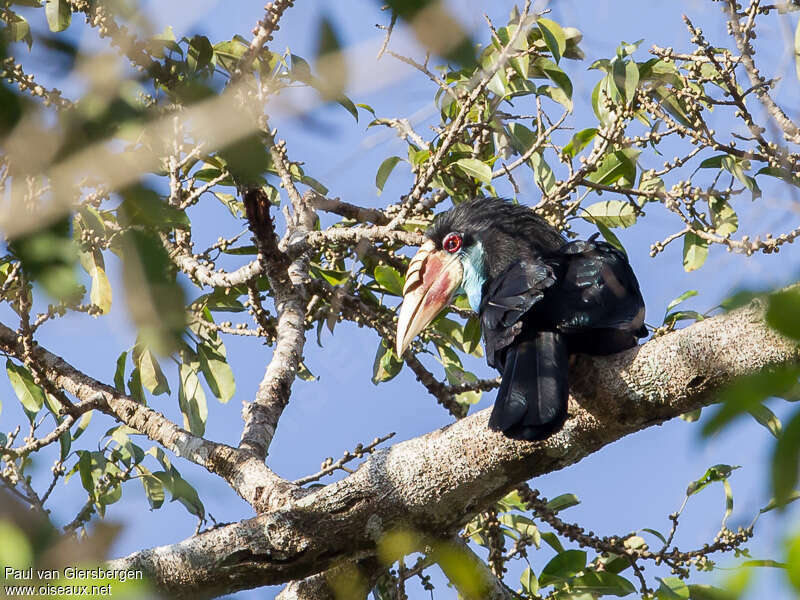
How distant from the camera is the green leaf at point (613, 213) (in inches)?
142

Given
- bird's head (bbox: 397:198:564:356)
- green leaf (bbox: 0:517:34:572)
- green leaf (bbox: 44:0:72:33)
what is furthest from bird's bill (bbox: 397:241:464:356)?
green leaf (bbox: 0:517:34:572)

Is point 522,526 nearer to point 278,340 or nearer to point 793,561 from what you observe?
point 278,340

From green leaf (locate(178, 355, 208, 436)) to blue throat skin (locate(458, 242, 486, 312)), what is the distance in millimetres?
1152

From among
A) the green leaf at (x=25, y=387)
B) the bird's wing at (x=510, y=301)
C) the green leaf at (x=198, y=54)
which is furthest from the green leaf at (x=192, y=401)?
the green leaf at (x=198, y=54)

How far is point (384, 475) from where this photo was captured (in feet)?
8.04

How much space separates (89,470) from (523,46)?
7.46ft

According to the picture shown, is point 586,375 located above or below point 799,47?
below

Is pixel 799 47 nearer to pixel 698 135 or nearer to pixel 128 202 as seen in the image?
pixel 698 135

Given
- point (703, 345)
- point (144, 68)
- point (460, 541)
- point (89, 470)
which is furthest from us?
point (89, 470)

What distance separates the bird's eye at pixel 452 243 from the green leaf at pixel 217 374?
40.7 inches

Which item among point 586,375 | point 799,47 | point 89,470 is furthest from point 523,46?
point 89,470

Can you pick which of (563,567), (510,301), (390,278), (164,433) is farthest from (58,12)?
(563,567)

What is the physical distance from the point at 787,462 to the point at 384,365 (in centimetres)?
316

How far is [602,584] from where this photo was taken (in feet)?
9.89
